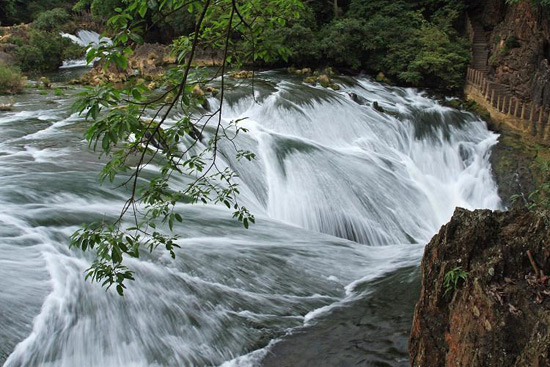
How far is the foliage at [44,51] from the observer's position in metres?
21.2

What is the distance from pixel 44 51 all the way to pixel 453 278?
23.6 m

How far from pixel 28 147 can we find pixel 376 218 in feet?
21.2

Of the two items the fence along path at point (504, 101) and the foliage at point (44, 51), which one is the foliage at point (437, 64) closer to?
the fence along path at point (504, 101)

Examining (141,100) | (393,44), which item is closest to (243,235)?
(141,100)

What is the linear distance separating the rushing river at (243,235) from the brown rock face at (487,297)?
55.3 inches

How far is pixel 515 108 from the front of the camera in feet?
46.6

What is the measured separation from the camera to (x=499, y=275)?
320 cm

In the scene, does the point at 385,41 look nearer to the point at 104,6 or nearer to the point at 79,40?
the point at 79,40

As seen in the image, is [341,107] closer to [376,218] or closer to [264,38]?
[376,218]

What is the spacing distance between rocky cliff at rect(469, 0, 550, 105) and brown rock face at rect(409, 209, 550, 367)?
1232cm

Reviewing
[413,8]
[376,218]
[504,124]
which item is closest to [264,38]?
[376,218]

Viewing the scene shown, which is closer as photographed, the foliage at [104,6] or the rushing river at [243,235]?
the foliage at [104,6]

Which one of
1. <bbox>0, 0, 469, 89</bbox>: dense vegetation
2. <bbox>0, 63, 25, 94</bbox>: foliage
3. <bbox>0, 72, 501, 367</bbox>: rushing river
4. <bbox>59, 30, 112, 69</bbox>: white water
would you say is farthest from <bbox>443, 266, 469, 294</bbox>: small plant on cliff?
<bbox>59, 30, 112, 69</bbox>: white water

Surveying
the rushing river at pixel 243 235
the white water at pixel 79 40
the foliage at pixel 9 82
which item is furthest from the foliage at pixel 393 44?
the white water at pixel 79 40
